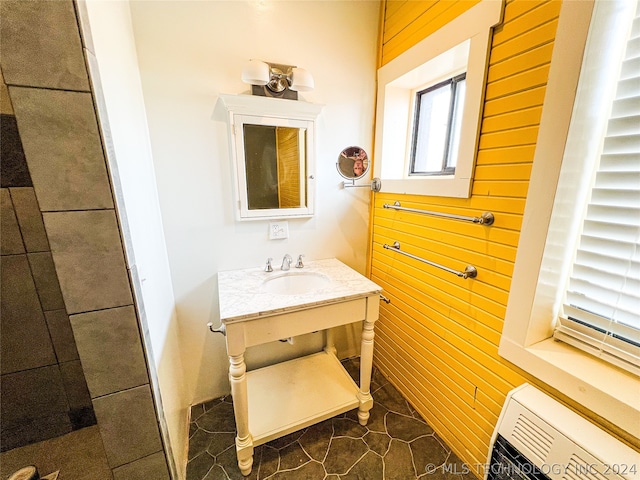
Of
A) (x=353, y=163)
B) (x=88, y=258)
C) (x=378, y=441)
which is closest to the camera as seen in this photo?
(x=88, y=258)

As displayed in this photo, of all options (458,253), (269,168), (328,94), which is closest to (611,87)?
(458,253)

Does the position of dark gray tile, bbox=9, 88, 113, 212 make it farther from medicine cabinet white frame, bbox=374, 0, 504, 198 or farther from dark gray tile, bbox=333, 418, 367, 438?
dark gray tile, bbox=333, 418, 367, 438

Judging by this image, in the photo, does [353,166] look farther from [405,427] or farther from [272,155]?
[405,427]

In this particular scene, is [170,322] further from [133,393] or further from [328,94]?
[328,94]

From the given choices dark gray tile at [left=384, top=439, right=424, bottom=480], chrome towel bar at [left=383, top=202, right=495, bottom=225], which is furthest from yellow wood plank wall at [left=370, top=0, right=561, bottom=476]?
dark gray tile at [left=384, top=439, right=424, bottom=480]

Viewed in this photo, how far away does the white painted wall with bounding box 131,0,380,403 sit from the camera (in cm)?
118

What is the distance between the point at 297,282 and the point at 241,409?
2.22 feet

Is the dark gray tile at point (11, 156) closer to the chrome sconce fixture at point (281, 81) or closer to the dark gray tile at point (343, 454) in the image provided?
the chrome sconce fixture at point (281, 81)

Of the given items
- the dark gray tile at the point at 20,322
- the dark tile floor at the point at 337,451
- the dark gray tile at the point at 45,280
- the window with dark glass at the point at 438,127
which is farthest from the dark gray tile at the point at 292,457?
the window with dark glass at the point at 438,127

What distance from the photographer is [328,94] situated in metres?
1.49

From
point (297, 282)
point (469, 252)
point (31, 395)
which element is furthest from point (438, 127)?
point (31, 395)

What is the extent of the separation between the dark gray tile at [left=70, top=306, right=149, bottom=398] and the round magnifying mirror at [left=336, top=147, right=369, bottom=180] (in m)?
1.28

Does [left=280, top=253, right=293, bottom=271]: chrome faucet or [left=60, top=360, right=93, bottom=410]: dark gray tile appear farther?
[left=280, top=253, right=293, bottom=271]: chrome faucet

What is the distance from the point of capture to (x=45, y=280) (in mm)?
945
